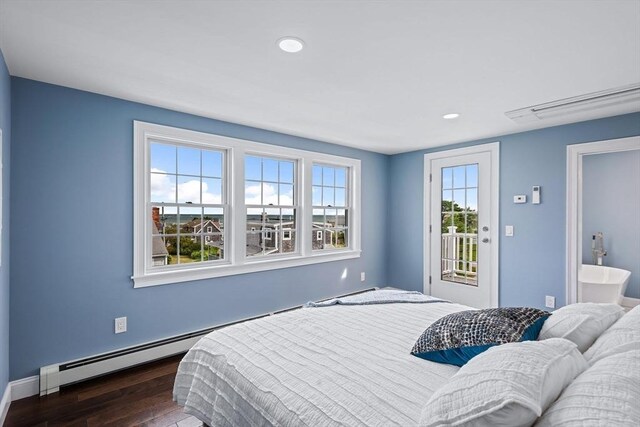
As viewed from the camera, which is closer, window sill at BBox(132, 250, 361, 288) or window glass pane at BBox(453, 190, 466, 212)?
window sill at BBox(132, 250, 361, 288)

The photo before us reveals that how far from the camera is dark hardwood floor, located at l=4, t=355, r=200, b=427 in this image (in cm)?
216

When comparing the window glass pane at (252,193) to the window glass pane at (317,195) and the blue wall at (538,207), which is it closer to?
the window glass pane at (317,195)

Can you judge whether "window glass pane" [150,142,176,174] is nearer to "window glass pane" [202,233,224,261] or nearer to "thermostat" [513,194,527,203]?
"window glass pane" [202,233,224,261]

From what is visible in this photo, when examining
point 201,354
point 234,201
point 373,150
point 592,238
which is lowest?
point 201,354

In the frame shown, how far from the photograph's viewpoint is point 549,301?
3738mm

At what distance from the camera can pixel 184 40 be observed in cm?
192

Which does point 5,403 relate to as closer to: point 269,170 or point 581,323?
point 269,170

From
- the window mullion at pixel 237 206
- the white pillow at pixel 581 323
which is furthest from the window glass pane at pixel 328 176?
the white pillow at pixel 581 323

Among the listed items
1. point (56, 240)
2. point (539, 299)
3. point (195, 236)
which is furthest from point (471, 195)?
point (56, 240)

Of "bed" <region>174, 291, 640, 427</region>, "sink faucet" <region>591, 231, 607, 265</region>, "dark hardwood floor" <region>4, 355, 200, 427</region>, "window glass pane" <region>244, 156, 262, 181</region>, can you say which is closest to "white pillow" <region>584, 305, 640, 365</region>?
"bed" <region>174, 291, 640, 427</region>

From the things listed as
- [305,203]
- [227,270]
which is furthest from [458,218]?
[227,270]

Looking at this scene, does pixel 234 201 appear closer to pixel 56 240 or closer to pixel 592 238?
pixel 56 240

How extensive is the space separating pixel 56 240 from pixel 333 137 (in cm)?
303

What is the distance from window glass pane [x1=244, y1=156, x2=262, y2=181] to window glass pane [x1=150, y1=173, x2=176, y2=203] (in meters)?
0.79
